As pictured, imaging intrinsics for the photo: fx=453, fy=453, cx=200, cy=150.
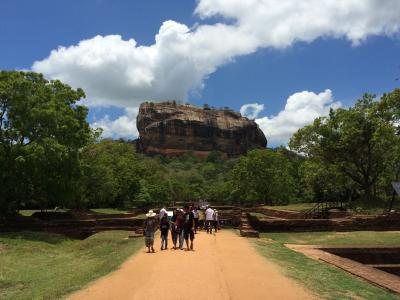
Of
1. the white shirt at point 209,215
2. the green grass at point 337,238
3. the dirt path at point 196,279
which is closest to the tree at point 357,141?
the green grass at point 337,238

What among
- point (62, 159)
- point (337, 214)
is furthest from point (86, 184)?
point (337, 214)

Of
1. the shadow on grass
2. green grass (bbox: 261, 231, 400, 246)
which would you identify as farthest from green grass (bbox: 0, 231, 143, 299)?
green grass (bbox: 261, 231, 400, 246)

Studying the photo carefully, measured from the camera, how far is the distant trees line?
22.7m

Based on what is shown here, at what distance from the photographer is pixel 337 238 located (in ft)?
66.8

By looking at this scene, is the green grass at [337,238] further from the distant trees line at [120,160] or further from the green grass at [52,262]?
the distant trees line at [120,160]

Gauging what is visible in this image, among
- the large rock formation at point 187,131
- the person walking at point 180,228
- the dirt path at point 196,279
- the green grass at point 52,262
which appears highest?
the large rock formation at point 187,131

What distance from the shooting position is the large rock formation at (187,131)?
15625cm

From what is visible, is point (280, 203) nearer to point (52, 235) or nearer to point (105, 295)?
point (52, 235)

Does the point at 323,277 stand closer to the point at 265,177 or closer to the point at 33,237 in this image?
the point at 33,237

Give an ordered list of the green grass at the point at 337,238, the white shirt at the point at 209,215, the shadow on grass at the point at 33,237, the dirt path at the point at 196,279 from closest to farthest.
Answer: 1. the dirt path at the point at 196,279
2. the green grass at the point at 337,238
3. the shadow on grass at the point at 33,237
4. the white shirt at the point at 209,215

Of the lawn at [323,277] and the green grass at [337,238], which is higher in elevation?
the green grass at [337,238]

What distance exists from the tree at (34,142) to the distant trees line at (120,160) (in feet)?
0.16

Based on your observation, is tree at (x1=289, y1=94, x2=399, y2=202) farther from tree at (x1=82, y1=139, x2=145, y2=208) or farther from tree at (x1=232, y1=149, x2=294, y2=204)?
tree at (x1=82, y1=139, x2=145, y2=208)

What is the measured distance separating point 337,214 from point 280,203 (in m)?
27.7
